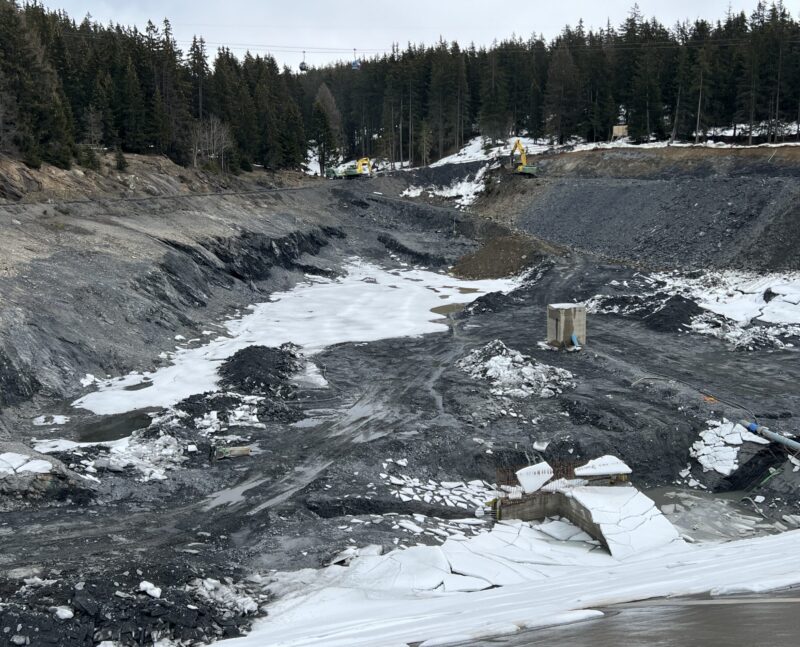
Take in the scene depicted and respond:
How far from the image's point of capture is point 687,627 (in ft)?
26.8

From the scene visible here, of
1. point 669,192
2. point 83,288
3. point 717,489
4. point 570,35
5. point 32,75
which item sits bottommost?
point 717,489

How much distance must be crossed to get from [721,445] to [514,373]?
6017 mm

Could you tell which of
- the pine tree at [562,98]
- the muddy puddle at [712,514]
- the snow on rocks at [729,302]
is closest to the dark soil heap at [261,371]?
the muddy puddle at [712,514]

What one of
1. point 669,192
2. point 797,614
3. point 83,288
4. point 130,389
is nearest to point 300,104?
point 669,192

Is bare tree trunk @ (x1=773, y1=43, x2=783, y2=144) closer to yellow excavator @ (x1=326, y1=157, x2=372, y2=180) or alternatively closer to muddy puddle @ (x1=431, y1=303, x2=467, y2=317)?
muddy puddle @ (x1=431, y1=303, x2=467, y2=317)

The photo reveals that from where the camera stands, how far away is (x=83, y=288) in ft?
80.7

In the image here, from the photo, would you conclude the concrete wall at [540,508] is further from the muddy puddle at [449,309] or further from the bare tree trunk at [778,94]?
the bare tree trunk at [778,94]

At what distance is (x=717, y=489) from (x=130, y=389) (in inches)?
622

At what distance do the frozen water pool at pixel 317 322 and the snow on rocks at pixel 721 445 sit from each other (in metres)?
13.3

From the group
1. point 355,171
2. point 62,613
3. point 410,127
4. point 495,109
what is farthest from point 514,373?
point 410,127

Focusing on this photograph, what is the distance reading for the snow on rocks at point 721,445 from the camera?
1616 cm

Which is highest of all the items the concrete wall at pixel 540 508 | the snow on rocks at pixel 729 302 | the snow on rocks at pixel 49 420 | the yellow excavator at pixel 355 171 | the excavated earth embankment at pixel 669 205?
the yellow excavator at pixel 355 171

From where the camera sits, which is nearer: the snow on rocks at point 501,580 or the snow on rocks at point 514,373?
the snow on rocks at point 501,580

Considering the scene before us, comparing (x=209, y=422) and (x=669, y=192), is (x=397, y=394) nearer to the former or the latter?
(x=209, y=422)
